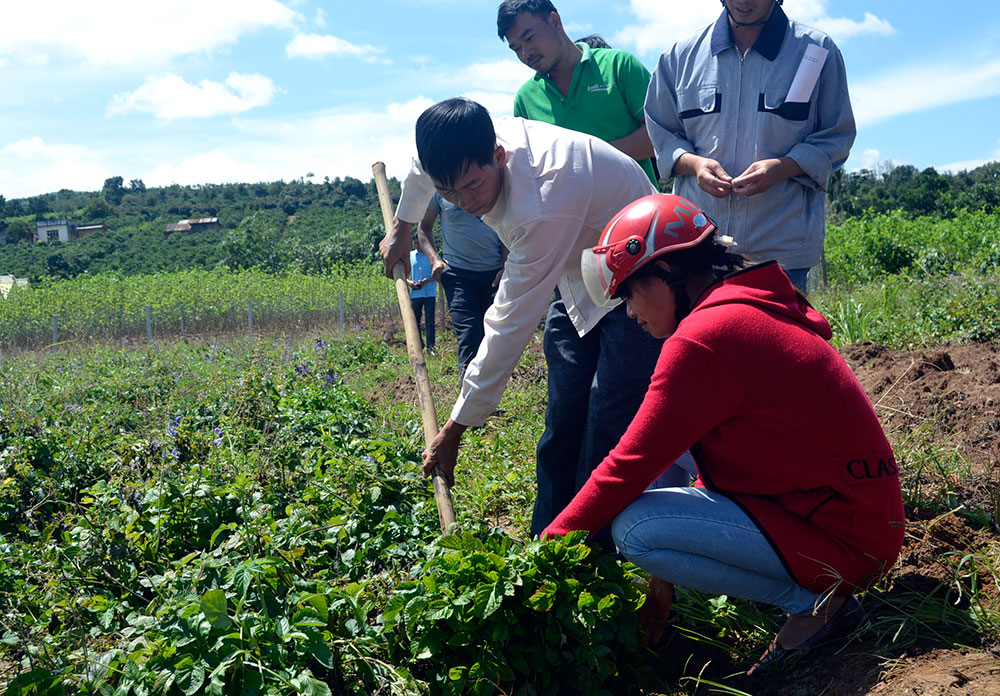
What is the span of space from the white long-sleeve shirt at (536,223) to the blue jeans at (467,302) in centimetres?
212

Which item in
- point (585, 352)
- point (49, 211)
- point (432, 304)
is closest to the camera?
point (585, 352)

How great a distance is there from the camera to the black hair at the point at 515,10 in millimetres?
3564

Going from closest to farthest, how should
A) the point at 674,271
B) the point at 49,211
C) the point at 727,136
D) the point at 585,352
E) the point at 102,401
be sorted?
the point at 674,271
the point at 585,352
the point at 727,136
the point at 102,401
the point at 49,211

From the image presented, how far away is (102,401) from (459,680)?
546 centimetres

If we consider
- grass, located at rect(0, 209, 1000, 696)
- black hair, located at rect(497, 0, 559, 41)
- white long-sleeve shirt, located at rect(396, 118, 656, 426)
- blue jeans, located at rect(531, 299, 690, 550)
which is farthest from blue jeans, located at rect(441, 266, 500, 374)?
white long-sleeve shirt, located at rect(396, 118, 656, 426)

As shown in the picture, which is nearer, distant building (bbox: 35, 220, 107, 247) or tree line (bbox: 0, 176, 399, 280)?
tree line (bbox: 0, 176, 399, 280)

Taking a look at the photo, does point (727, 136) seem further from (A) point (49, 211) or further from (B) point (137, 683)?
(A) point (49, 211)

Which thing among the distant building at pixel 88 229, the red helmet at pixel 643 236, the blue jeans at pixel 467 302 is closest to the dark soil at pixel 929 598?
the red helmet at pixel 643 236

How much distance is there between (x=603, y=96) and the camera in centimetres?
365

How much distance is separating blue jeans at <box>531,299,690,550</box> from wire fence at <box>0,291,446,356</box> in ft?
55.4

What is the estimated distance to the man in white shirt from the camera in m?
2.36

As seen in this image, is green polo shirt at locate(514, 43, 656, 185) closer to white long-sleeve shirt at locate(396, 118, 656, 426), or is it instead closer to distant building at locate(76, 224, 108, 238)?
white long-sleeve shirt at locate(396, 118, 656, 426)

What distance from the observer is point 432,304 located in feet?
33.4

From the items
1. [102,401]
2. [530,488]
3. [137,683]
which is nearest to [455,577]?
[137,683]
